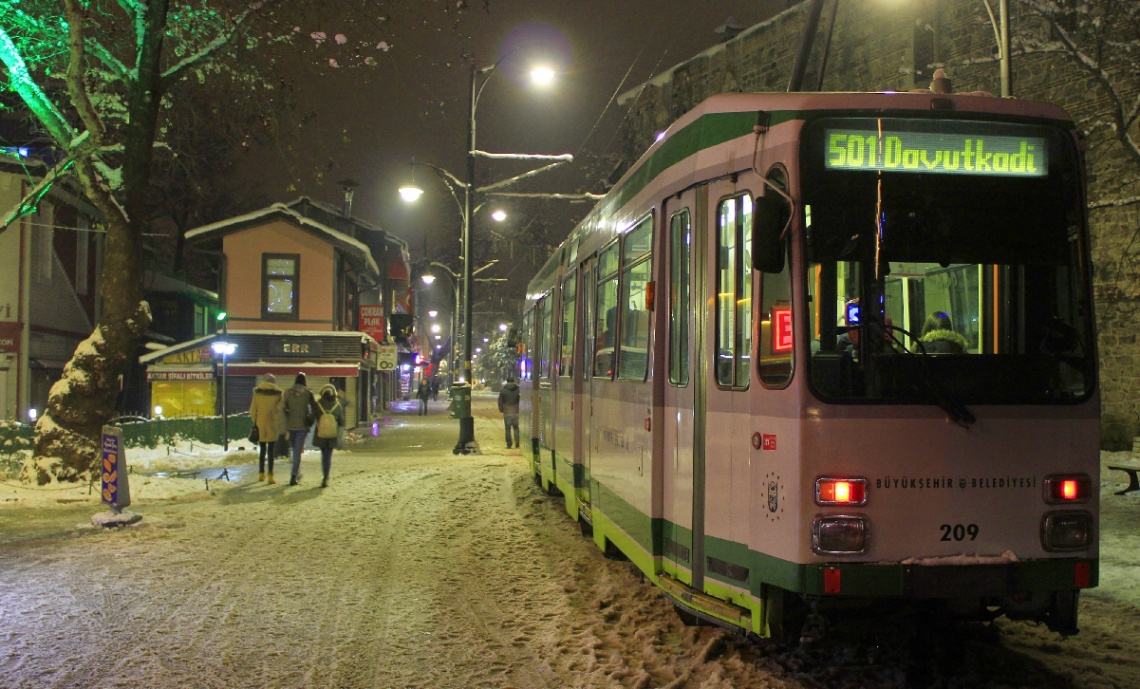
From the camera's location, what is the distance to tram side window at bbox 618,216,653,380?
22.3 feet

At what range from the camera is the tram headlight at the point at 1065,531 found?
507 centimetres

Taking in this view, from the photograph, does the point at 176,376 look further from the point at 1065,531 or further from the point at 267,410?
the point at 1065,531

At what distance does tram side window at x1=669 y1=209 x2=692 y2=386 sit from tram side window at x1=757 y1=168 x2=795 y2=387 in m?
0.88

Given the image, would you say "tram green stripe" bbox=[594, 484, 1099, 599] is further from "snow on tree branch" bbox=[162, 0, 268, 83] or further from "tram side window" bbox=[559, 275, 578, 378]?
"snow on tree branch" bbox=[162, 0, 268, 83]

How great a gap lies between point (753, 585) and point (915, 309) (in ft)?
5.82

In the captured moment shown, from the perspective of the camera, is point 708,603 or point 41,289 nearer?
point 708,603

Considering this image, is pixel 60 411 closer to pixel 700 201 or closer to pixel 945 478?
pixel 700 201

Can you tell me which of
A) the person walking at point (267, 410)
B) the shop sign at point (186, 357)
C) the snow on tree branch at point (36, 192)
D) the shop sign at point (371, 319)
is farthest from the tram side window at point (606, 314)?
the shop sign at point (371, 319)

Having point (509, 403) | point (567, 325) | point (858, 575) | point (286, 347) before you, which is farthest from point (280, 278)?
point (858, 575)

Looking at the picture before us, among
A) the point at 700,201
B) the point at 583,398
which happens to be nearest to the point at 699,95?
the point at 583,398

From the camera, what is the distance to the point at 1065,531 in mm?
5090

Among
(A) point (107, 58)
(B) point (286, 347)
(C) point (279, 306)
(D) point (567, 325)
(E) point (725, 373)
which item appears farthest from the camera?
(C) point (279, 306)

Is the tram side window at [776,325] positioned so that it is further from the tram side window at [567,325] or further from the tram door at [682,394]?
the tram side window at [567,325]

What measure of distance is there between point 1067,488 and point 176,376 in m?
29.8
